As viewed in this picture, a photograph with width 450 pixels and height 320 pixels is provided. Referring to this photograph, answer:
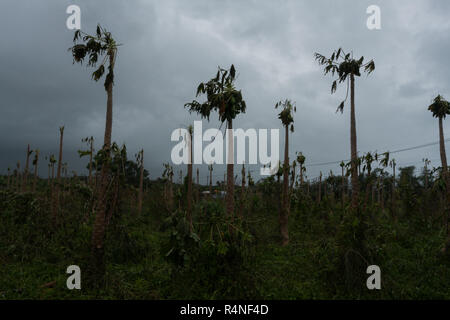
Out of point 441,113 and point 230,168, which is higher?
point 441,113

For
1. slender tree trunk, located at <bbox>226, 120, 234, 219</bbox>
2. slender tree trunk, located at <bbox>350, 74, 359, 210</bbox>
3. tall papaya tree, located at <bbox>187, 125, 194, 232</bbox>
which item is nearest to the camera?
tall papaya tree, located at <bbox>187, 125, 194, 232</bbox>

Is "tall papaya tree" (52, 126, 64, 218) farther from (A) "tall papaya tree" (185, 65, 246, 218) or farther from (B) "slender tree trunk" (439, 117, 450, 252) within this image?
(B) "slender tree trunk" (439, 117, 450, 252)

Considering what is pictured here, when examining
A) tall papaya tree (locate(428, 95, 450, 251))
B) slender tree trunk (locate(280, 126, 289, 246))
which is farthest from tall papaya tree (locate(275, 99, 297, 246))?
Result: tall papaya tree (locate(428, 95, 450, 251))

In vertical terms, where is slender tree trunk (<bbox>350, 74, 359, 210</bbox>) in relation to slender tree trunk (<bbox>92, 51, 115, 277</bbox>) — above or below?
above

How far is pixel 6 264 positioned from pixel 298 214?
590 inches

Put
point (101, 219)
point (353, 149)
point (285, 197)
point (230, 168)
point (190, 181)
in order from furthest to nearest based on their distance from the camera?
point (285, 197), point (353, 149), point (230, 168), point (101, 219), point (190, 181)

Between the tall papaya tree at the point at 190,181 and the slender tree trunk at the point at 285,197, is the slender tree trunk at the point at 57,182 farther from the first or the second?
the slender tree trunk at the point at 285,197

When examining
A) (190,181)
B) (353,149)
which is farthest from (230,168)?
(353,149)

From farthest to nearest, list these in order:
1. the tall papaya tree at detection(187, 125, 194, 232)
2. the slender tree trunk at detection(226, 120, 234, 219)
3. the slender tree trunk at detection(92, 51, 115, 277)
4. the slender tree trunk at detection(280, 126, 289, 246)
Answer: the slender tree trunk at detection(280, 126, 289, 246), the slender tree trunk at detection(226, 120, 234, 219), the slender tree trunk at detection(92, 51, 115, 277), the tall papaya tree at detection(187, 125, 194, 232)

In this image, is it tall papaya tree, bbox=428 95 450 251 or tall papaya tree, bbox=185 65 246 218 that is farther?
tall papaya tree, bbox=428 95 450 251

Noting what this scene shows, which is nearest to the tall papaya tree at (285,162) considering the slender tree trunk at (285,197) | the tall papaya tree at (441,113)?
the slender tree trunk at (285,197)

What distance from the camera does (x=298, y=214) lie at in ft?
56.7

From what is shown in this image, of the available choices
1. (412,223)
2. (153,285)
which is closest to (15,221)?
(153,285)

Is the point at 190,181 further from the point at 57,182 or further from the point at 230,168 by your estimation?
the point at 57,182
